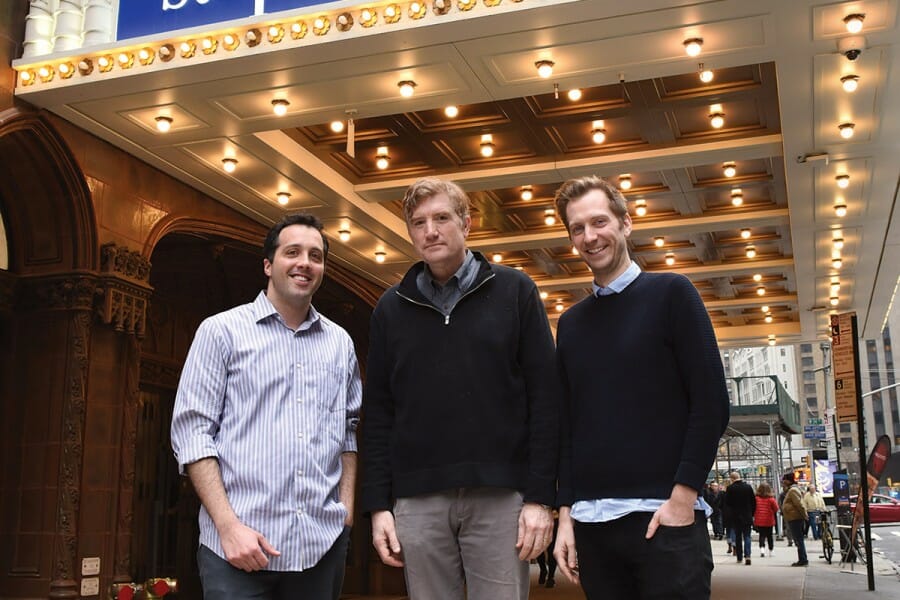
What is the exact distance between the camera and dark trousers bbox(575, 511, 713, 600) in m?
2.65

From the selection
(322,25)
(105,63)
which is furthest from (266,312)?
(105,63)

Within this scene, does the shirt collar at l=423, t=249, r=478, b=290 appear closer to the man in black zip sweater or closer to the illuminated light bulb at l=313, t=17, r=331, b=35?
the man in black zip sweater

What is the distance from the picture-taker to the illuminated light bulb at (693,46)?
7.03 m

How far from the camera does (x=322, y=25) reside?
694 centimetres

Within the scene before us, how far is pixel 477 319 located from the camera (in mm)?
2914

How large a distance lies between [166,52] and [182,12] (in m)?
0.34

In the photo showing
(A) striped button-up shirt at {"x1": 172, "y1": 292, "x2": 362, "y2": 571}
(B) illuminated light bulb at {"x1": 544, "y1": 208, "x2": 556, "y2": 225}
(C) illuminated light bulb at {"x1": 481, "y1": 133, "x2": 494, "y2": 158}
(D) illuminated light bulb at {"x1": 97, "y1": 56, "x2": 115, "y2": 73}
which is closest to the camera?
(A) striped button-up shirt at {"x1": 172, "y1": 292, "x2": 362, "y2": 571}

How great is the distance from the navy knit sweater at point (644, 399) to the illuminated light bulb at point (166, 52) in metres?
5.52

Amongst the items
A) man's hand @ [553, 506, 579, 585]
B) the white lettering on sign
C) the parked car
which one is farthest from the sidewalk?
the parked car

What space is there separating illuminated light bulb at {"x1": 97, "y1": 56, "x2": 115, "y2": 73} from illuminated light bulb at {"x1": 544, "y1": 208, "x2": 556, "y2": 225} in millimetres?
6405

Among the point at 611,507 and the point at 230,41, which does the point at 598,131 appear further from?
the point at 611,507

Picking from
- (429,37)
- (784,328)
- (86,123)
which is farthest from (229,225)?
(784,328)

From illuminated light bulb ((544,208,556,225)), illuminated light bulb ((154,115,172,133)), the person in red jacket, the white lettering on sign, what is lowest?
the person in red jacket

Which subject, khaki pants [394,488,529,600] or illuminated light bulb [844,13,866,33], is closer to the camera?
khaki pants [394,488,529,600]
